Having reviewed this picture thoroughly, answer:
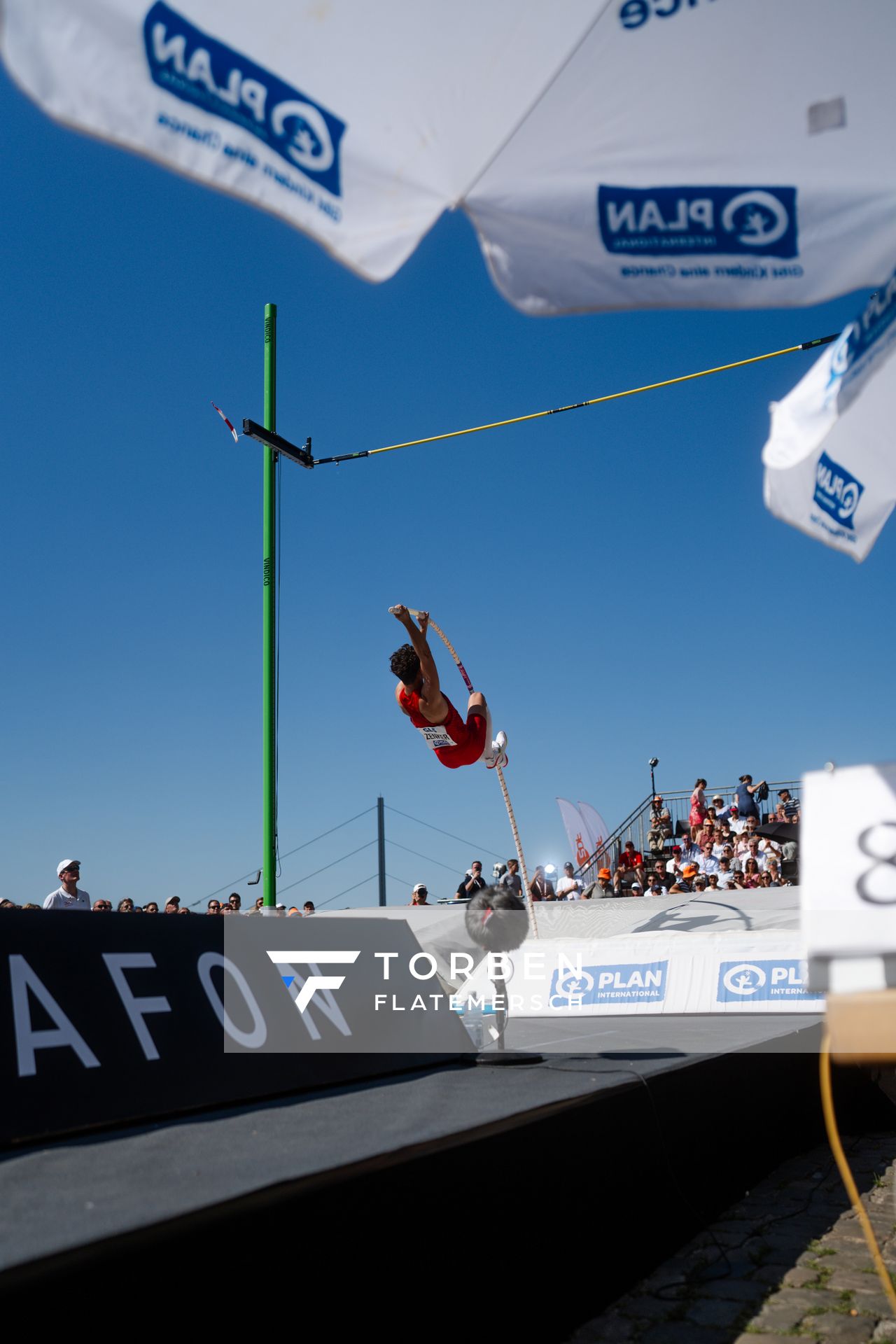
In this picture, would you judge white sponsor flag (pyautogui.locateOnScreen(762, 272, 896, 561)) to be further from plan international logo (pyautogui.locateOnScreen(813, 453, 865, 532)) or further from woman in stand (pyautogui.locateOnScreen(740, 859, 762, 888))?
woman in stand (pyautogui.locateOnScreen(740, 859, 762, 888))

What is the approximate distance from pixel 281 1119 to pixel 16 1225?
1047mm

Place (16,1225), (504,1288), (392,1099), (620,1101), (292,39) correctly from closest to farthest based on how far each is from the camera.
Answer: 1. (16,1225)
2. (292,39)
3. (504,1288)
4. (392,1099)
5. (620,1101)

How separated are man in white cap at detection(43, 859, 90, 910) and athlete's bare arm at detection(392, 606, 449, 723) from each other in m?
4.05

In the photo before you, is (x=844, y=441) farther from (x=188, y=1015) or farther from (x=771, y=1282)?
(x=771, y=1282)

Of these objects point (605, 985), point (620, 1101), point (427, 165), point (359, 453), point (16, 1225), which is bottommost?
point (605, 985)

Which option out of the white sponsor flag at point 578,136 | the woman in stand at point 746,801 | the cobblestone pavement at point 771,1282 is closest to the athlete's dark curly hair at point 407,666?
the cobblestone pavement at point 771,1282

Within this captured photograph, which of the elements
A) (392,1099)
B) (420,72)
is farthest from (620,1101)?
(420,72)

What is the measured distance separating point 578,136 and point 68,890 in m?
8.42

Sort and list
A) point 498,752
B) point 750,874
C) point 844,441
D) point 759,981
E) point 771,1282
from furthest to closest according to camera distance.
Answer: point 750,874 → point 498,752 → point 759,981 → point 771,1282 → point 844,441

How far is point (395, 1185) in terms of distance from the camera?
204 cm

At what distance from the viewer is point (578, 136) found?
2295 mm

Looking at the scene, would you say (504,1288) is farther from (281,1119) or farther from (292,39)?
(292,39)

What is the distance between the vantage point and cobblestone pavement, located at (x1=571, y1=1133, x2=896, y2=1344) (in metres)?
2.83

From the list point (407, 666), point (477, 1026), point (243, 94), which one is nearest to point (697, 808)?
point (407, 666)
